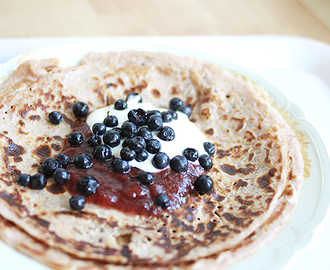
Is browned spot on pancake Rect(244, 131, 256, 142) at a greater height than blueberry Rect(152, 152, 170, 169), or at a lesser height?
greater

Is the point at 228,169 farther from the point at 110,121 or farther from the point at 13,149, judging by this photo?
the point at 13,149

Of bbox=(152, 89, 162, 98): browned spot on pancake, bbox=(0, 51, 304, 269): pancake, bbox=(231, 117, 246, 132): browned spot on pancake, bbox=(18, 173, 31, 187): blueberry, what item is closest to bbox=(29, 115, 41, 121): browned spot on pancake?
bbox=(0, 51, 304, 269): pancake

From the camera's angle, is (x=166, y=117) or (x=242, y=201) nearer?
(x=242, y=201)

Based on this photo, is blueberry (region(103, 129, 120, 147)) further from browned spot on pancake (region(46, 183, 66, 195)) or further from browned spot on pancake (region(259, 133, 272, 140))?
browned spot on pancake (region(259, 133, 272, 140))

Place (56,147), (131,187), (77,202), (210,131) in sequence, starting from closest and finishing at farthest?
(77,202) → (131,187) → (56,147) → (210,131)

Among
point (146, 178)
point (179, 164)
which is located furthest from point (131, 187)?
point (179, 164)

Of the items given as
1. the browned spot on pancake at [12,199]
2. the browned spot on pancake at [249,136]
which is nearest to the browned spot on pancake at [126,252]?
the browned spot on pancake at [12,199]

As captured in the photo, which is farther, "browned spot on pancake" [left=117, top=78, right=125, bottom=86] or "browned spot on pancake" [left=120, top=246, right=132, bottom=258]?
"browned spot on pancake" [left=117, top=78, right=125, bottom=86]
